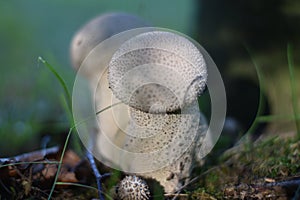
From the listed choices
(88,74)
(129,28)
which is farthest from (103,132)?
(129,28)

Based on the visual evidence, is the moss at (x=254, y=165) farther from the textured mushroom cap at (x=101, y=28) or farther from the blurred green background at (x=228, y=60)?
the blurred green background at (x=228, y=60)

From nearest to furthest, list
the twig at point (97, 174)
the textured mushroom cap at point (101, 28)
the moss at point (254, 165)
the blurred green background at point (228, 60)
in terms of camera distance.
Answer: the twig at point (97, 174) → the moss at point (254, 165) → the textured mushroom cap at point (101, 28) → the blurred green background at point (228, 60)

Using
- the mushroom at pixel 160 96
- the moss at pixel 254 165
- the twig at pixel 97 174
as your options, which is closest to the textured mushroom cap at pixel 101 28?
the mushroom at pixel 160 96

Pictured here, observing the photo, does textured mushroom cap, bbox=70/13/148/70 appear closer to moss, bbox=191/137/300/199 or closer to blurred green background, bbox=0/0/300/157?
blurred green background, bbox=0/0/300/157

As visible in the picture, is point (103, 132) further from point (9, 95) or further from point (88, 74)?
point (9, 95)

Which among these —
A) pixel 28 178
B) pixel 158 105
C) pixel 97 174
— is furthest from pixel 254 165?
pixel 28 178

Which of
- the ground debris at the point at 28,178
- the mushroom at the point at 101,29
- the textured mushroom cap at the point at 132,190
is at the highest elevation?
the mushroom at the point at 101,29
